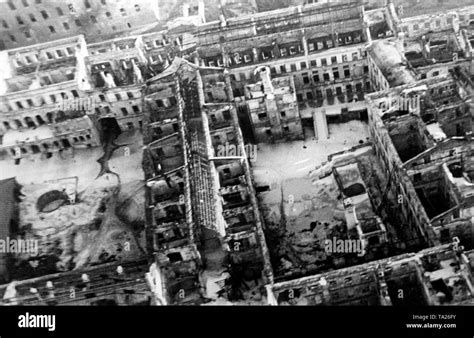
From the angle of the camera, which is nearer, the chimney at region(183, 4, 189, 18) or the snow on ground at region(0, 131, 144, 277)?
the snow on ground at region(0, 131, 144, 277)

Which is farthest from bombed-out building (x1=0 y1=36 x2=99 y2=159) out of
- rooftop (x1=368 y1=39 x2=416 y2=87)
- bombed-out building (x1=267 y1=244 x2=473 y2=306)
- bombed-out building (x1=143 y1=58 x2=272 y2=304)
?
bombed-out building (x1=267 y1=244 x2=473 y2=306)

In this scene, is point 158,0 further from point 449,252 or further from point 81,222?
point 449,252

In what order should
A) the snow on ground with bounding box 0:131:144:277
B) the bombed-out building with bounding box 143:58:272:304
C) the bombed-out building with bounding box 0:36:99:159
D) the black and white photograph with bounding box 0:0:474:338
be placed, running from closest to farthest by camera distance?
the black and white photograph with bounding box 0:0:474:338
the bombed-out building with bounding box 143:58:272:304
the snow on ground with bounding box 0:131:144:277
the bombed-out building with bounding box 0:36:99:159

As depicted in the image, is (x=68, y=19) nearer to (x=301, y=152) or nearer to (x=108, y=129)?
(x=108, y=129)

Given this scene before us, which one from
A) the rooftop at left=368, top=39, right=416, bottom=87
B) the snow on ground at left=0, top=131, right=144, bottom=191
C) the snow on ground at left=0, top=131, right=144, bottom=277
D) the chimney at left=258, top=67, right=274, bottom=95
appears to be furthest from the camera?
the snow on ground at left=0, top=131, right=144, bottom=191

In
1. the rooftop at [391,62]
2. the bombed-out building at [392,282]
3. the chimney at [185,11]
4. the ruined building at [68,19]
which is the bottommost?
the bombed-out building at [392,282]

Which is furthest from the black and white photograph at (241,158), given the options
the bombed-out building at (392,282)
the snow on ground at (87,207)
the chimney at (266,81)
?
the chimney at (266,81)

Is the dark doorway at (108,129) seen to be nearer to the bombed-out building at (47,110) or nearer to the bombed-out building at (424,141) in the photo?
the bombed-out building at (47,110)

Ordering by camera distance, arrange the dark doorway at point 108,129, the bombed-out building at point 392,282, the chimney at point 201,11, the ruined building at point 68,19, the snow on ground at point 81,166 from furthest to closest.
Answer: the ruined building at point 68,19, the chimney at point 201,11, the dark doorway at point 108,129, the snow on ground at point 81,166, the bombed-out building at point 392,282

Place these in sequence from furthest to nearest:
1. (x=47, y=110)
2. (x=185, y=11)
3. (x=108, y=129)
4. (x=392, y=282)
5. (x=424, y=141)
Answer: (x=185, y=11)
(x=108, y=129)
(x=47, y=110)
(x=424, y=141)
(x=392, y=282)

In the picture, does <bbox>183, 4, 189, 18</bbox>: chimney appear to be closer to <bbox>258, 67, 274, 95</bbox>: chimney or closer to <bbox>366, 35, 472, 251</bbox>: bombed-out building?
<bbox>258, 67, 274, 95</bbox>: chimney

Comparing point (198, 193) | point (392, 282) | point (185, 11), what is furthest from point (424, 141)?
Answer: point (185, 11)
